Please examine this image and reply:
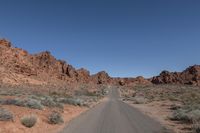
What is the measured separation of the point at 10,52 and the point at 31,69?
10.5m

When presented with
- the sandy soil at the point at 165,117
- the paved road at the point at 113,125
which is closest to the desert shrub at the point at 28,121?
the paved road at the point at 113,125

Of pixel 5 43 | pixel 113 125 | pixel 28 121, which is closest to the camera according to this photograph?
pixel 28 121

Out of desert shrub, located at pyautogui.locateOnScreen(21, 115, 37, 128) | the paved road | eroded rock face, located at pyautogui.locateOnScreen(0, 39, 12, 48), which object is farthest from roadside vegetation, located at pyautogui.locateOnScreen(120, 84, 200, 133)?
eroded rock face, located at pyautogui.locateOnScreen(0, 39, 12, 48)

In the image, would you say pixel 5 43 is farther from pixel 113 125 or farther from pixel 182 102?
pixel 113 125

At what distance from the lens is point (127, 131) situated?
14.3 m

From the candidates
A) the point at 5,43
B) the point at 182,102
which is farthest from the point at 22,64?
the point at 182,102

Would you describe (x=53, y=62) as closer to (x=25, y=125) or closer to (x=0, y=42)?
(x=0, y=42)

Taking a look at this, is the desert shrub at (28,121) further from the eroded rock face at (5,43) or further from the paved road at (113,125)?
the eroded rock face at (5,43)

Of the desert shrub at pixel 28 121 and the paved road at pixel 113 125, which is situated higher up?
the desert shrub at pixel 28 121

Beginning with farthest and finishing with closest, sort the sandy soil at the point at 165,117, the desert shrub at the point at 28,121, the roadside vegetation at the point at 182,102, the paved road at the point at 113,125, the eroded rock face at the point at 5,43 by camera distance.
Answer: the eroded rock face at the point at 5,43 < the roadside vegetation at the point at 182,102 < the sandy soil at the point at 165,117 < the paved road at the point at 113,125 < the desert shrub at the point at 28,121

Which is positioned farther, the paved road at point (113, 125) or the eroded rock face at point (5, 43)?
the eroded rock face at point (5, 43)

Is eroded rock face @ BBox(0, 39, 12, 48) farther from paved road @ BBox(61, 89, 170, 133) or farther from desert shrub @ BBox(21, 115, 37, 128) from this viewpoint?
desert shrub @ BBox(21, 115, 37, 128)

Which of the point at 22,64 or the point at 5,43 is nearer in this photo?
the point at 22,64

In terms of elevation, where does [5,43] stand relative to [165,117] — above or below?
above
